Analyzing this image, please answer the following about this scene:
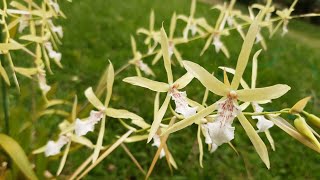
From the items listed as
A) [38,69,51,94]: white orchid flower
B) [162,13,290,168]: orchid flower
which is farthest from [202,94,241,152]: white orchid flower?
[38,69,51,94]: white orchid flower

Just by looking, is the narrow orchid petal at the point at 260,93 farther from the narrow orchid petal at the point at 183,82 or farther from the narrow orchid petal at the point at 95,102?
the narrow orchid petal at the point at 95,102

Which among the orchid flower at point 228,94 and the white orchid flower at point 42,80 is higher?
the orchid flower at point 228,94

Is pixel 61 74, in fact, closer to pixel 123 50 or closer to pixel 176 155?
pixel 123 50

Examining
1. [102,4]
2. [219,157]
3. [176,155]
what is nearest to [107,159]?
[176,155]

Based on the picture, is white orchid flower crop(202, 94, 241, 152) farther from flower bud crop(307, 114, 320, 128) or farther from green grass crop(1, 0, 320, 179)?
green grass crop(1, 0, 320, 179)

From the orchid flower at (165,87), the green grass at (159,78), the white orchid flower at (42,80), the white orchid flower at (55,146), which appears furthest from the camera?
the green grass at (159,78)

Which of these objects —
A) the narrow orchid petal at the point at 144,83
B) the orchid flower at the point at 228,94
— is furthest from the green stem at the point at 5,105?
Answer: the orchid flower at the point at 228,94

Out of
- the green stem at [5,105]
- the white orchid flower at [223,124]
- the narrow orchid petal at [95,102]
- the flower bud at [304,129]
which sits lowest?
the green stem at [5,105]

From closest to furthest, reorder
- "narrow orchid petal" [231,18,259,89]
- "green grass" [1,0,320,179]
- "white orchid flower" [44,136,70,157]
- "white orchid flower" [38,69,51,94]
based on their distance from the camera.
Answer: "narrow orchid petal" [231,18,259,89] < "white orchid flower" [44,136,70,157] < "white orchid flower" [38,69,51,94] < "green grass" [1,0,320,179]
